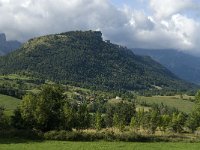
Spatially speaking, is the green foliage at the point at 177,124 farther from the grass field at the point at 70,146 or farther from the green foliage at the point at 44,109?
the grass field at the point at 70,146

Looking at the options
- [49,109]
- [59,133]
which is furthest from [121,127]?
[59,133]

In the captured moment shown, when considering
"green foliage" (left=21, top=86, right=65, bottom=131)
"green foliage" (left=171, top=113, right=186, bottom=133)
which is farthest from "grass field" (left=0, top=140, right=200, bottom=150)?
"green foliage" (left=171, top=113, right=186, bottom=133)

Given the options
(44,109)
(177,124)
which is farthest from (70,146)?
(177,124)

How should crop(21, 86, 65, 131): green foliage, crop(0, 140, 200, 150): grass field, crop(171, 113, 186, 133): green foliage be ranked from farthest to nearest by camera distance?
crop(171, 113, 186, 133): green foliage → crop(21, 86, 65, 131): green foliage → crop(0, 140, 200, 150): grass field

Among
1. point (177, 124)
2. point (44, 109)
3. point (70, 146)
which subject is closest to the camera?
point (70, 146)

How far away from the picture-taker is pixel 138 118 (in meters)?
174

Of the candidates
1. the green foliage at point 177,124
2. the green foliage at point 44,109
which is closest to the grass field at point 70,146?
the green foliage at point 44,109

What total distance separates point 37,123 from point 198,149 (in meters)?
44.3

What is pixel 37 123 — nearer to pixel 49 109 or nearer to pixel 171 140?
pixel 49 109

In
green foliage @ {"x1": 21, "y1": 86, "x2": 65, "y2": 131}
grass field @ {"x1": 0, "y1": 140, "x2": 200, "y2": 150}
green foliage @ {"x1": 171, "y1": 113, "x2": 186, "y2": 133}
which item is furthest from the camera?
green foliage @ {"x1": 171, "y1": 113, "x2": 186, "y2": 133}

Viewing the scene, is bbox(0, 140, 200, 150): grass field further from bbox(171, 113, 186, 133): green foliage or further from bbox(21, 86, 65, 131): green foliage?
bbox(171, 113, 186, 133): green foliage

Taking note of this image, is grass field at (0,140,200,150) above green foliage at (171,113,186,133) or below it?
below

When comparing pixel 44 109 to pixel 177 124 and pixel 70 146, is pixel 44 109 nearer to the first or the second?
pixel 70 146

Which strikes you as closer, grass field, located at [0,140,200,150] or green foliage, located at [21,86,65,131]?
grass field, located at [0,140,200,150]
